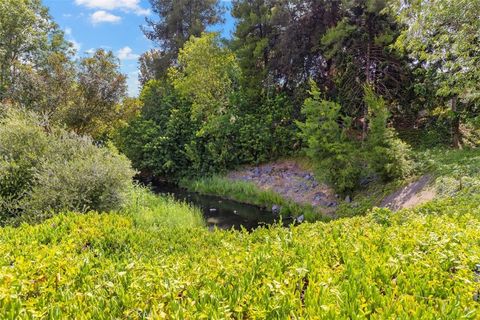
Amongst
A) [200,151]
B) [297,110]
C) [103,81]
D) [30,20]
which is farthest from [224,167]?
[30,20]

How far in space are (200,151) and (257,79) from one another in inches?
180

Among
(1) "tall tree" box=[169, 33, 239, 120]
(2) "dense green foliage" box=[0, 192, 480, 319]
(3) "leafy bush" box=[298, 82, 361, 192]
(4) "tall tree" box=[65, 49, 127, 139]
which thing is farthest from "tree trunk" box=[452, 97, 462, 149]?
(4) "tall tree" box=[65, 49, 127, 139]

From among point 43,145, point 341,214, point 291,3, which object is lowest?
point 341,214

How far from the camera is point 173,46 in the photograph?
23.8 m

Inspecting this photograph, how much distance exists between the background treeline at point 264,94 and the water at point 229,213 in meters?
2.36

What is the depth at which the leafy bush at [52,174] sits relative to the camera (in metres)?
7.19

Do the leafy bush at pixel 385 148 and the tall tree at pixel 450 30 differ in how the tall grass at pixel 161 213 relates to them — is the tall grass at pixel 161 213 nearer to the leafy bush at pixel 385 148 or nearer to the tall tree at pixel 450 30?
the leafy bush at pixel 385 148

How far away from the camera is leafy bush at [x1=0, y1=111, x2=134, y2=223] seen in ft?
23.6

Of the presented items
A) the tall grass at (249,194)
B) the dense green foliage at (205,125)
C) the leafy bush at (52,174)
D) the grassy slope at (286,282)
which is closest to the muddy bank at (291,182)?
the tall grass at (249,194)

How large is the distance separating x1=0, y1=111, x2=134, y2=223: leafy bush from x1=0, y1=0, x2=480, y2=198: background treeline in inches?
202

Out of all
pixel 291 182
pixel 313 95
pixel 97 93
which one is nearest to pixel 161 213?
pixel 291 182

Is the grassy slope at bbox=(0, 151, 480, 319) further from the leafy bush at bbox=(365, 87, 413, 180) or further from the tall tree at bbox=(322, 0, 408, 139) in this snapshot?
the tall tree at bbox=(322, 0, 408, 139)

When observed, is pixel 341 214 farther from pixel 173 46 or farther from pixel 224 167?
pixel 173 46

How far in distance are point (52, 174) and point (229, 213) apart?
6.66 metres
